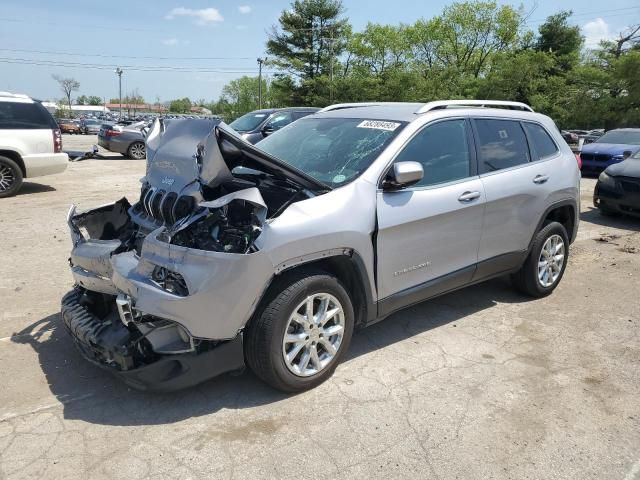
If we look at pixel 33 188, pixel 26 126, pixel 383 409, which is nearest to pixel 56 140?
pixel 26 126

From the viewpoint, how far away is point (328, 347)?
335 cm

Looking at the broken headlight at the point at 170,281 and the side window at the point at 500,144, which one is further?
the side window at the point at 500,144

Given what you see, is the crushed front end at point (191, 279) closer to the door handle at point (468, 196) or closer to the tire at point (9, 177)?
the door handle at point (468, 196)

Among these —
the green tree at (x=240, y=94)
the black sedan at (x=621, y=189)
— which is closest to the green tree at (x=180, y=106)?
the green tree at (x=240, y=94)

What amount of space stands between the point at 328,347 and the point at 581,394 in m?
1.69

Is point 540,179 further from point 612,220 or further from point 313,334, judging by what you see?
point 612,220

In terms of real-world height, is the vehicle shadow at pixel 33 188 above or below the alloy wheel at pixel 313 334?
below

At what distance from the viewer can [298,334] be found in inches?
126

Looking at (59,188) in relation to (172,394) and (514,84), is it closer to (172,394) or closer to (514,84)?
(172,394)

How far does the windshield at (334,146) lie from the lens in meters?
3.65

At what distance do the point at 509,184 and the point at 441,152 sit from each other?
0.82m

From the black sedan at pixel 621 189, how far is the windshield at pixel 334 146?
6.57 meters

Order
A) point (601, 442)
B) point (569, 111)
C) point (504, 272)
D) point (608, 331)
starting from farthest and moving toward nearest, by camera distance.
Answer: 1. point (569, 111)
2. point (504, 272)
3. point (608, 331)
4. point (601, 442)

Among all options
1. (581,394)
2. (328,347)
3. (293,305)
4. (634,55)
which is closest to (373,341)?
(328,347)
